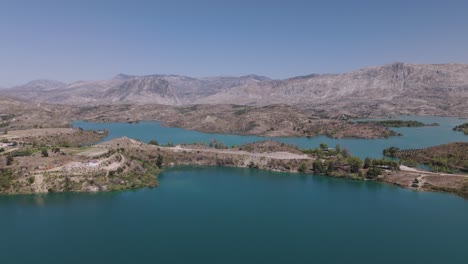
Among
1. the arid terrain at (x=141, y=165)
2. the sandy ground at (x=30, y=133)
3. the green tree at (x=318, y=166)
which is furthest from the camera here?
the sandy ground at (x=30, y=133)

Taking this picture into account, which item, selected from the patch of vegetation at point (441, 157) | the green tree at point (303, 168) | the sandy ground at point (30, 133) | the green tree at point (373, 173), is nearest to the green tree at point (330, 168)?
the green tree at point (303, 168)

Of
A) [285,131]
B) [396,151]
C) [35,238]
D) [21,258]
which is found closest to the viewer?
[21,258]

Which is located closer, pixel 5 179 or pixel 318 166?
pixel 5 179

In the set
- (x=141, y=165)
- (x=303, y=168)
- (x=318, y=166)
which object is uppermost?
(x=141, y=165)

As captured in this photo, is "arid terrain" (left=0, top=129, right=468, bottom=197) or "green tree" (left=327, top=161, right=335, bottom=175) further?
"green tree" (left=327, top=161, right=335, bottom=175)

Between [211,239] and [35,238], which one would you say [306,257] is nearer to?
[211,239]

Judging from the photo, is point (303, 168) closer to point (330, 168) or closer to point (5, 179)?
point (330, 168)

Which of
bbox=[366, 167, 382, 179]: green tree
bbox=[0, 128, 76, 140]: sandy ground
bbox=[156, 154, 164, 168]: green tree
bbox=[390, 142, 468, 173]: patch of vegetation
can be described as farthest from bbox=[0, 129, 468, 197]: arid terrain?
bbox=[390, 142, 468, 173]: patch of vegetation

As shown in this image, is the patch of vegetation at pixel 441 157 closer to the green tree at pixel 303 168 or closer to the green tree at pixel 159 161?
the green tree at pixel 303 168

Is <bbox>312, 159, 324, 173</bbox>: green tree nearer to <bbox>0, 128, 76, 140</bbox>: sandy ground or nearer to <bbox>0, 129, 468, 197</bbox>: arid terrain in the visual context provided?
<bbox>0, 129, 468, 197</bbox>: arid terrain

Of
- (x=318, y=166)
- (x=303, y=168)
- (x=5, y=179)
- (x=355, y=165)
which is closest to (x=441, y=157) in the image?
(x=355, y=165)

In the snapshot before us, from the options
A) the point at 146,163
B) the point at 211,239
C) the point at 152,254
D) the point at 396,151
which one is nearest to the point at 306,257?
the point at 211,239
